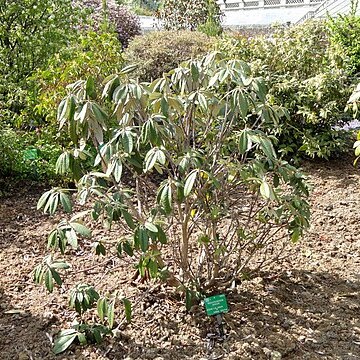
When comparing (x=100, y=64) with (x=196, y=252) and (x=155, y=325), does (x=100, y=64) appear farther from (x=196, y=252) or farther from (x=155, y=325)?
(x=155, y=325)

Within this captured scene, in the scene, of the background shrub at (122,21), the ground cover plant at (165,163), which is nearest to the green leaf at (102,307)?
the ground cover plant at (165,163)

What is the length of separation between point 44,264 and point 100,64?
2968mm

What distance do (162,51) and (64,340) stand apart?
4937 millimetres

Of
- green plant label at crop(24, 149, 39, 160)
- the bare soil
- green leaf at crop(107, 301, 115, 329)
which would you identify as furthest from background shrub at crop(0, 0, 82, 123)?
green leaf at crop(107, 301, 115, 329)

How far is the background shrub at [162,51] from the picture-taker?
6.54 metres

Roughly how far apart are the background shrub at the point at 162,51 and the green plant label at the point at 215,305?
4.43 m

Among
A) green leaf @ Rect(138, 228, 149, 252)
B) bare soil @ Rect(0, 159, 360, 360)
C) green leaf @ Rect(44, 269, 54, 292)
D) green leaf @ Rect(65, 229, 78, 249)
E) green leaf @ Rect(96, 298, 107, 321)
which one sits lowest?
bare soil @ Rect(0, 159, 360, 360)

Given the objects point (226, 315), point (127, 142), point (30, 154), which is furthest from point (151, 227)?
point (30, 154)

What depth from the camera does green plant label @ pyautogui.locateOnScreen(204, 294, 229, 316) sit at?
2.37 m

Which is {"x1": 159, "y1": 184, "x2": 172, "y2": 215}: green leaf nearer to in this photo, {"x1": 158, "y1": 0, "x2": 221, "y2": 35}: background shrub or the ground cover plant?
the ground cover plant

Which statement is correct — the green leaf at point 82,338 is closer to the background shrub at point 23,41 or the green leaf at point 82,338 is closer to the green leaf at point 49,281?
A: the green leaf at point 49,281

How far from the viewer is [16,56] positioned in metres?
5.41

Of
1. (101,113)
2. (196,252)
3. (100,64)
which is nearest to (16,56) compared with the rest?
(100,64)

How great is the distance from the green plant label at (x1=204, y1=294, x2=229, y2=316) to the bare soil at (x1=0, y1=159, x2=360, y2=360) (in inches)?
4.5
